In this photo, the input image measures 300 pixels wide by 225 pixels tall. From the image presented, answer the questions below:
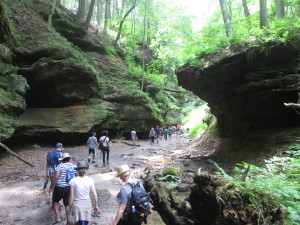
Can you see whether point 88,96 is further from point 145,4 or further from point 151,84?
point 145,4

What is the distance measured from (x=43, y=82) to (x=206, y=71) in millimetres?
12160

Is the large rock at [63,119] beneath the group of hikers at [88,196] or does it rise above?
above

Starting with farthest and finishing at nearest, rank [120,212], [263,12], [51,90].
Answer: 1. [51,90]
2. [263,12]
3. [120,212]

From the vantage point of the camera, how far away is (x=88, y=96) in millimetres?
18141

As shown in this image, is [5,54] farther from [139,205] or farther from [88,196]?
[139,205]

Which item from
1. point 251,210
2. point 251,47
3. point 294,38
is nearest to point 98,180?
point 251,210

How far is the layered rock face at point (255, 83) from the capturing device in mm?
9070

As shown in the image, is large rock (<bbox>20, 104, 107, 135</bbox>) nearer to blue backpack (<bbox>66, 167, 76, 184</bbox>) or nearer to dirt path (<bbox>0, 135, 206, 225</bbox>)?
dirt path (<bbox>0, 135, 206, 225</bbox>)

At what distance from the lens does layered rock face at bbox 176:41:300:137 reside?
29.8 feet

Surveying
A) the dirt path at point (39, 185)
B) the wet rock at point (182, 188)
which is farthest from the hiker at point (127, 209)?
the wet rock at point (182, 188)

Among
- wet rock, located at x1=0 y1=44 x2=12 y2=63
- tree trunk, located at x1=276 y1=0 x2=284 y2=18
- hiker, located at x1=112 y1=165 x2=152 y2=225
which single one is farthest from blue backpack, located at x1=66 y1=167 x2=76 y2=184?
tree trunk, located at x1=276 y1=0 x2=284 y2=18

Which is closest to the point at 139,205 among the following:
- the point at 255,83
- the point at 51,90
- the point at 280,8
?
the point at 255,83

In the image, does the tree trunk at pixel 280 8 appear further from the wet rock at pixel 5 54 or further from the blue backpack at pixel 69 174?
the wet rock at pixel 5 54

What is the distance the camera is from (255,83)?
973 centimetres
